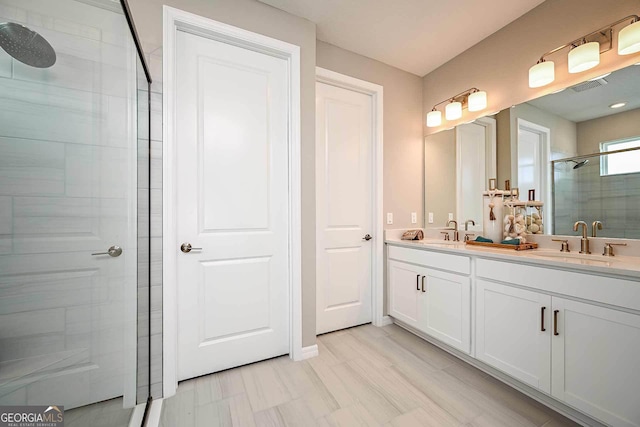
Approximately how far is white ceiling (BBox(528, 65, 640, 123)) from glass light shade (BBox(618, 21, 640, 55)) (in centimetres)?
12

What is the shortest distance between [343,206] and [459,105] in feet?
4.74

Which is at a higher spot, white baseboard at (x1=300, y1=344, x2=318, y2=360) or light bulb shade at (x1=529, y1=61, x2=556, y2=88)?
light bulb shade at (x1=529, y1=61, x2=556, y2=88)

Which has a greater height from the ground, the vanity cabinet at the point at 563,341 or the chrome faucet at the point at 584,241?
the chrome faucet at the point at 584,241

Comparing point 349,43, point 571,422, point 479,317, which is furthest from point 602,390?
point 349,43

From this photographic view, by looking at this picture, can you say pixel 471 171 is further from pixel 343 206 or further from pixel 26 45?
pixel 26 45

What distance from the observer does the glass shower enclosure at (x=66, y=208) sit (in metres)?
0.59

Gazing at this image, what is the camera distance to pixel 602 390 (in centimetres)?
117

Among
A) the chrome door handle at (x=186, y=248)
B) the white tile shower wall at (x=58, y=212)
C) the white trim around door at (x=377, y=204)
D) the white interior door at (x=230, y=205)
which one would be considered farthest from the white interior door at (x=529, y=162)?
the white tile shower wall at (x=58, y=212)

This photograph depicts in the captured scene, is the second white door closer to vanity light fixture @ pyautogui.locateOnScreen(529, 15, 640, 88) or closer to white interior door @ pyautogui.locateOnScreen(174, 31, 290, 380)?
white interior door @ pyautogui.locateOnScreen(174, 31, 290, 380)

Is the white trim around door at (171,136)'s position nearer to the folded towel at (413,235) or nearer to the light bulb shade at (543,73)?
the light bulb shade at (543,73)

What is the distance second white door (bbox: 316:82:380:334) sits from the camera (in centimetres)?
232

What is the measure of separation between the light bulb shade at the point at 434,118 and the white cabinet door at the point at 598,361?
1.88 metres

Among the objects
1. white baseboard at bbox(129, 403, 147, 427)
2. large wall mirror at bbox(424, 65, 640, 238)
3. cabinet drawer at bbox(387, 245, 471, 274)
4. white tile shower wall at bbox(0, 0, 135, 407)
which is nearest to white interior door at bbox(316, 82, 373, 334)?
cabinet drawer at bbox(387, 245, 471, 274)

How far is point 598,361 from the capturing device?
119 cm
